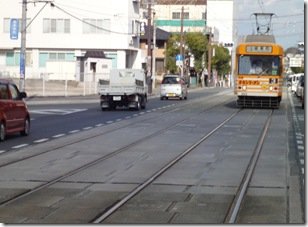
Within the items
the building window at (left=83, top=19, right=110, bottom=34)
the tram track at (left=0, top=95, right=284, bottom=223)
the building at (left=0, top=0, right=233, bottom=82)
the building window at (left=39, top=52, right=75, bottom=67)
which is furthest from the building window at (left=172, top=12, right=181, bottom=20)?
the tram track at (left=0, top=95, right=284, bottom=223)

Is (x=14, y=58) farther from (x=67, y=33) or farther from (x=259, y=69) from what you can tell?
(x=259, y=69)

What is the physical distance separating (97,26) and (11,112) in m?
63.3

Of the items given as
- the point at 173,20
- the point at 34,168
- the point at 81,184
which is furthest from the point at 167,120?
the point at 173,20

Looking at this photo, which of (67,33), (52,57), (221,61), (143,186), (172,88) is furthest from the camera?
(221,61)

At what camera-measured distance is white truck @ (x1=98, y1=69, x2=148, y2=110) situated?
39.7 meters

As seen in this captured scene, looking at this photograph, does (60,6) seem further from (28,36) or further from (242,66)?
(242,66)

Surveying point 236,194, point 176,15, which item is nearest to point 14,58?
point 176,15

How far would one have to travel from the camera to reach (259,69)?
136 ft

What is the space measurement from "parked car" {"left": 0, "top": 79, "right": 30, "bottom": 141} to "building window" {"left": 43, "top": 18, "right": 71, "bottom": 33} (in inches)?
2463

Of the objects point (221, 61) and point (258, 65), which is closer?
point (258, 65)

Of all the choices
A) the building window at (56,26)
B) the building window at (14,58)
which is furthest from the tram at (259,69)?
the building window at (14,58)

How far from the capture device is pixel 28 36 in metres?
86.2

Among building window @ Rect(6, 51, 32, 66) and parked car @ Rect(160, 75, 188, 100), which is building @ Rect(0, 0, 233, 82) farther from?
parked car @ Rect(160, 75, 188, 100)

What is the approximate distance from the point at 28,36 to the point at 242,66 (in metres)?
48.9
